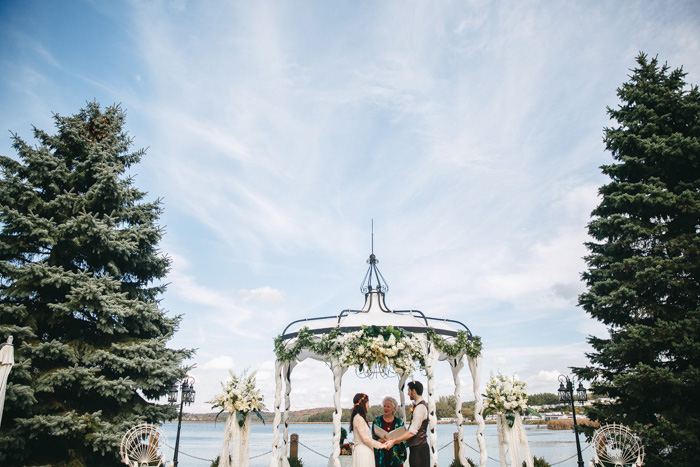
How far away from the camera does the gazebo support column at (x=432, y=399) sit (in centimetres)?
675

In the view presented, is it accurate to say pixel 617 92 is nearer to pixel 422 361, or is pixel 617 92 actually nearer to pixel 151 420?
pixel 422 361

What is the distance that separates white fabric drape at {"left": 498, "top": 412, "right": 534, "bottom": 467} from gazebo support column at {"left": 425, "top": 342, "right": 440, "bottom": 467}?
125 cm

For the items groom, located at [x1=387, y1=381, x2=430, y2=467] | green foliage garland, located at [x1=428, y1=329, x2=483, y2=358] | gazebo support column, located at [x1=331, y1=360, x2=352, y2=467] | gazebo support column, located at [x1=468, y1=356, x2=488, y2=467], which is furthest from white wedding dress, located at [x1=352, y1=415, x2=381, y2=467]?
gazebo support column, located at [x1=468, y1=356, x2=488, y2=467]

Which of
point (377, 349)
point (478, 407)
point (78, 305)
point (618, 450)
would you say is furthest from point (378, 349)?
point (78, 305)

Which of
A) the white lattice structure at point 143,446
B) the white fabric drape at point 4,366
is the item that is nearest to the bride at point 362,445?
the white lattice structure at point 143,446

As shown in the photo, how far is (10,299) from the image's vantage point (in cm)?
866

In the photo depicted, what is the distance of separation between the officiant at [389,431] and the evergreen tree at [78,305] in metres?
4.88

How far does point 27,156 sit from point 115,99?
8.95ft

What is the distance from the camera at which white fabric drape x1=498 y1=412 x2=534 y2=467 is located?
7094 millimetres

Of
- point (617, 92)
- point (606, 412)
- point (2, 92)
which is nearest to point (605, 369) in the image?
point (606, 412)

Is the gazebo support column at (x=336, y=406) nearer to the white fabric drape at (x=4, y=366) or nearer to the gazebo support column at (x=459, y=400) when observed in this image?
the gazebo support column at (x=459, y=400)

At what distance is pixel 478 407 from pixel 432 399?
1275 mm

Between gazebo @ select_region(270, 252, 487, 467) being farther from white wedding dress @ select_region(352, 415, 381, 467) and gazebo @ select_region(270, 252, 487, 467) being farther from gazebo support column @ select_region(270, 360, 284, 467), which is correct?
white wedding dress @ select_region(352, 415, 381, 467)

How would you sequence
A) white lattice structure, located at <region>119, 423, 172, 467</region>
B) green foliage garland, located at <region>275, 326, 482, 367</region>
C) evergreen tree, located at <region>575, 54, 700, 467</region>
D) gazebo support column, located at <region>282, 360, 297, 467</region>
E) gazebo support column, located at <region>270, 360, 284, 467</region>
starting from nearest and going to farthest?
green foliage garland, located at <region>275, 326, 482, 367</region> → gazebo support column, located at <region>270, 360, 284, 467</region> → white lattice structure, located at <region>119, 423, 172, 467</region> → gazebo support column, located at <region>282, 360, 297, 467</region> → evergreen tree, located at <region>575, 54, 700, 467</region>
